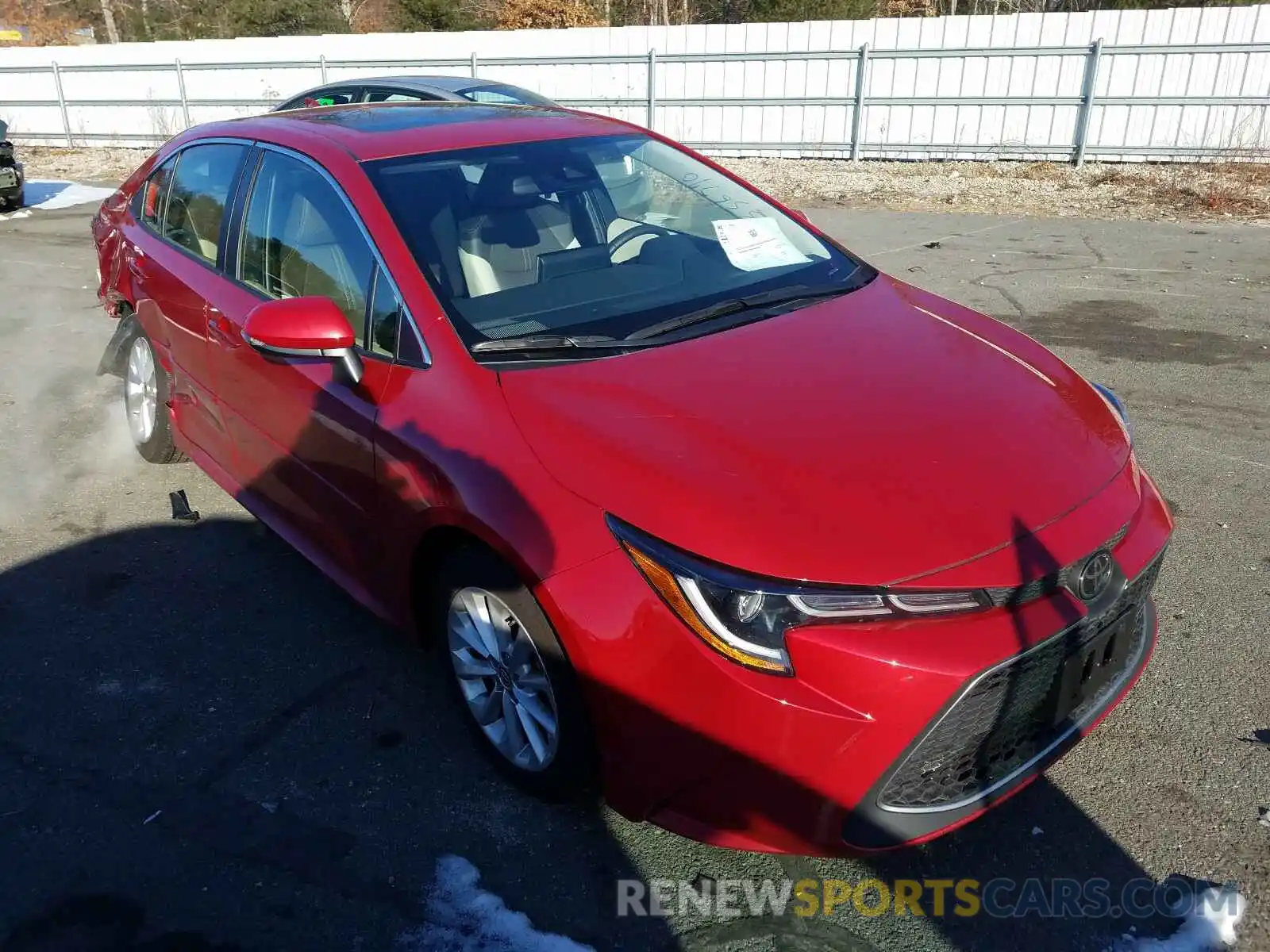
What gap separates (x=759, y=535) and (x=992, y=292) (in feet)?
21.5

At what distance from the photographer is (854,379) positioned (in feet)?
8.86

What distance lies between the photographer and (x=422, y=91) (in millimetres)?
9672

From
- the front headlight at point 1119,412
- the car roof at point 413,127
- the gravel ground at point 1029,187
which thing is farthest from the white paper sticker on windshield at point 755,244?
the gravel ground at point 1029,187

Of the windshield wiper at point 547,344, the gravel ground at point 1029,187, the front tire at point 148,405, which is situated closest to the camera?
the windshield wiper at point 547,344

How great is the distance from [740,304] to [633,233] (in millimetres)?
581

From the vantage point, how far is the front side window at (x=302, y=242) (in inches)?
121

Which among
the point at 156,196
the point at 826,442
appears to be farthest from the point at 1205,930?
the point at 156,196

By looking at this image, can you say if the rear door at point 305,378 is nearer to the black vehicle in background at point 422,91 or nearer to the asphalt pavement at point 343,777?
the asphalt pavement at point 343,777

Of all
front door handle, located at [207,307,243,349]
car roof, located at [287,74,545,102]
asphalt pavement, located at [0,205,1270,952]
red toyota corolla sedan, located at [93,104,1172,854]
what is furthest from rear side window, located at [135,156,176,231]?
car roof, located at [287,74,545,102]

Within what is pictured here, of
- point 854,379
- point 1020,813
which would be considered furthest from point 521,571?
point 1020,813

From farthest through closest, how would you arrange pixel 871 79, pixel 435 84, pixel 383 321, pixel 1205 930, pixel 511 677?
1. pixel 871 79
2. pixel 435 84
3. pixel 383 321
4. pixel 511 677
5. pixel 1205 930

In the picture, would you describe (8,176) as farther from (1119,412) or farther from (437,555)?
(1119,412)

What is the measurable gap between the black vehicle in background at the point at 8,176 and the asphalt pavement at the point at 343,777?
9.42 meters

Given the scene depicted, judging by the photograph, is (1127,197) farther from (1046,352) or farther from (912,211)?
(1046,352)
